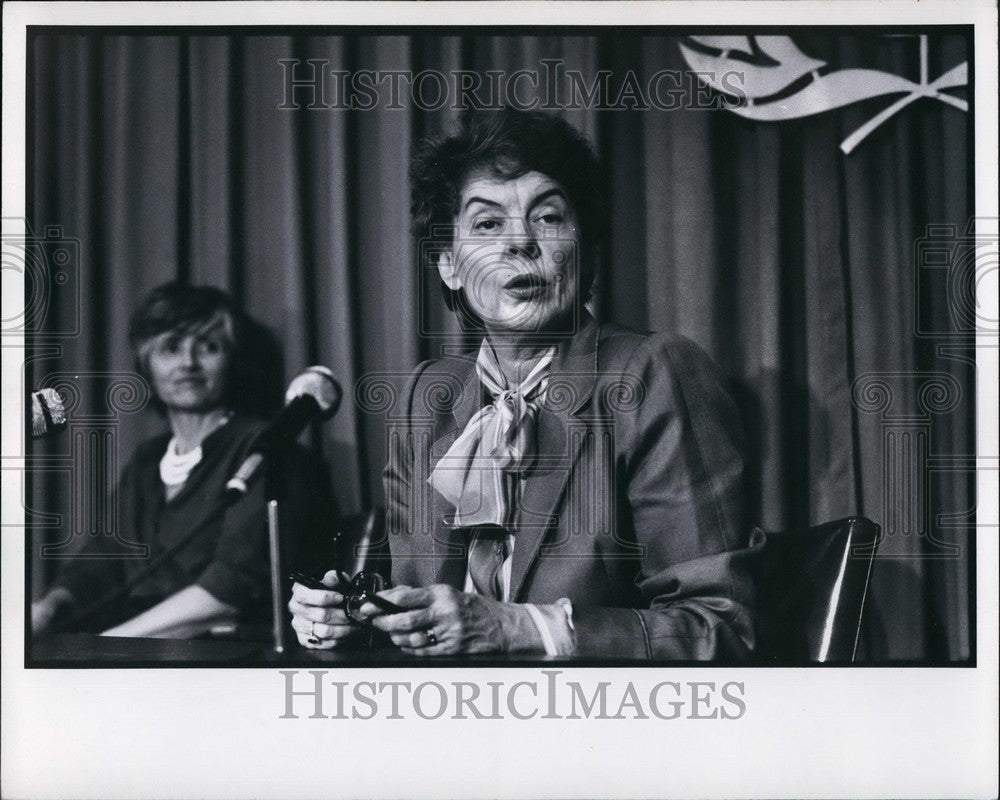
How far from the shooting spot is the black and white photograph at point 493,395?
3.15m

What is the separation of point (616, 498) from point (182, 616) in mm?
1236

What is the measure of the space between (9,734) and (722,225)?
2446mm

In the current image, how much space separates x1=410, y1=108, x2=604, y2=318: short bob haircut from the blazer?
269mm

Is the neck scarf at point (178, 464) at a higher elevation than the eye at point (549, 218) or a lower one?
lower

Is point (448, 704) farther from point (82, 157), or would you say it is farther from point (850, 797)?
point (82, 157)

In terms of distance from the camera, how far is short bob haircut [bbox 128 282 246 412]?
125 inches

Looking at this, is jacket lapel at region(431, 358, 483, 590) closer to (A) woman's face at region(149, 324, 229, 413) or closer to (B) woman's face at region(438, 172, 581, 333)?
(B) woman's face at region(438, 172, 581, 333)

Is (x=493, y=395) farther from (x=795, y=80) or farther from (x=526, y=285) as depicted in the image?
(x=795, y=80)

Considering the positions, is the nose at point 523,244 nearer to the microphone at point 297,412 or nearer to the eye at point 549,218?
the eye at point 549,218

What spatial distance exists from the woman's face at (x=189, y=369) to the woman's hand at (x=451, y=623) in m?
0.73

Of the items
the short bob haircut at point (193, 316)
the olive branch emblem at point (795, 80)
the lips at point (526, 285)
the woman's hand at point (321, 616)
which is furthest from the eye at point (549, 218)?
the woman's hand at point (321, 616)

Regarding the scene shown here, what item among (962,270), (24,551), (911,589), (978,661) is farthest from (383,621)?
(962,270)

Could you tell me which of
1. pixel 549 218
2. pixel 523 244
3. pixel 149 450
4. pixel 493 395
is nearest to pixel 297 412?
pixel 149 450

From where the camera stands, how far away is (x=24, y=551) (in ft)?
10.5
